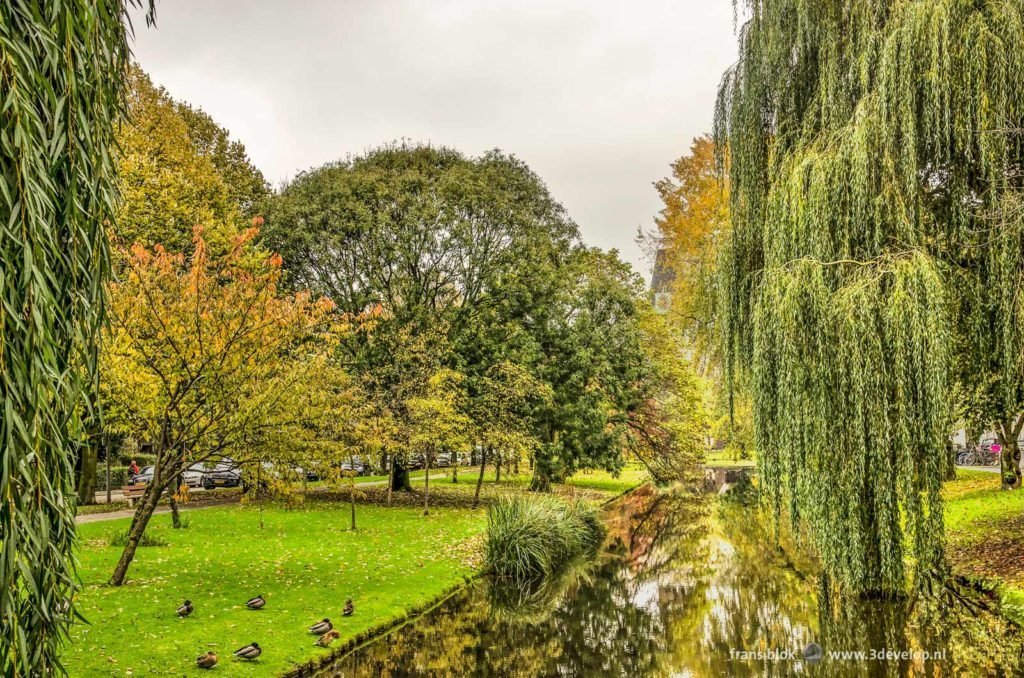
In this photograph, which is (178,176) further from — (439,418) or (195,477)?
(195,477)

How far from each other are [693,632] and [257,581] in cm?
765

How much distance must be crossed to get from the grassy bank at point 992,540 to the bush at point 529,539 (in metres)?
8.05

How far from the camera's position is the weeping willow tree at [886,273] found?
25.8 feet

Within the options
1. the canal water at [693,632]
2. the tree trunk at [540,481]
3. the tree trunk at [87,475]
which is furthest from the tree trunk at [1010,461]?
the tree trunk at [87,475]

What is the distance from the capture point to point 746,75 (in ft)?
37.1

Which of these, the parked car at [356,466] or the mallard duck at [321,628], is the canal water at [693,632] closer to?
the mallard duck at [321,628]

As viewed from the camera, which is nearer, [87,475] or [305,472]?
[305,472]

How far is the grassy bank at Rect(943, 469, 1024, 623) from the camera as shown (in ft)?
38.7

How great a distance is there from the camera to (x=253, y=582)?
12.8 m

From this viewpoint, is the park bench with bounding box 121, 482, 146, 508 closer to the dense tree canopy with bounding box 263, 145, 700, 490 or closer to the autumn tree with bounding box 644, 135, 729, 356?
the dense tree canopy with bounding box 263, 145, 700, 490

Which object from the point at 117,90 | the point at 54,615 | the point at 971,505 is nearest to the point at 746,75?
the point at 117,90

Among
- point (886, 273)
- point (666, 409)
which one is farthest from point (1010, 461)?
point (886, 273)

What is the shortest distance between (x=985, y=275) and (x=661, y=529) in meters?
15.4

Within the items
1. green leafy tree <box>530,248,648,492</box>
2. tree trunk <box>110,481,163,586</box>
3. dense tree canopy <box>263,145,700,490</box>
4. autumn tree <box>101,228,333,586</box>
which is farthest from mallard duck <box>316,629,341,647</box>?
green leafy tree <box>530,248,648,492</box>
